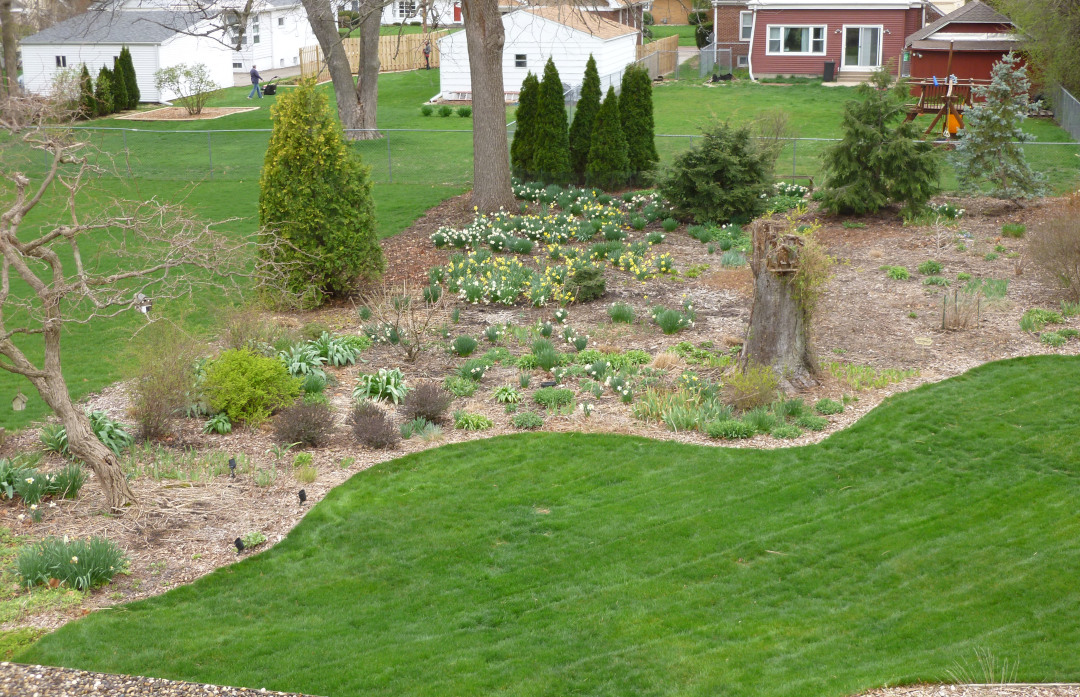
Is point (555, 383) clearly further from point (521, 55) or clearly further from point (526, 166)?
point (521, 55)

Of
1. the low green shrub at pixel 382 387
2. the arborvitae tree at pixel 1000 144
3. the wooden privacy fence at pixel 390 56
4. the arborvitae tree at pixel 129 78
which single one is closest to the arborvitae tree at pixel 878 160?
the arborvitae tree at pixel 1000 144

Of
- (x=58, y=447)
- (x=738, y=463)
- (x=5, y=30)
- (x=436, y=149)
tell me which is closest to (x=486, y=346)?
(x=738, y=463)

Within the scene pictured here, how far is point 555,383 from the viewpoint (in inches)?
437

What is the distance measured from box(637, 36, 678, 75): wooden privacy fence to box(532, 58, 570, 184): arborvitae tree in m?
22.4

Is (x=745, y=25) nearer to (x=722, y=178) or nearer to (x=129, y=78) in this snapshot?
(x=129, y=78)

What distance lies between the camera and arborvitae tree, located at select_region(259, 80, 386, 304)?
1368cm

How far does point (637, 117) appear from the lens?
68.8ft

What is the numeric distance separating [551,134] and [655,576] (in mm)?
14560

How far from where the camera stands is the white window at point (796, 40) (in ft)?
133

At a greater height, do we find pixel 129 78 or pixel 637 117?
pixel 129 78

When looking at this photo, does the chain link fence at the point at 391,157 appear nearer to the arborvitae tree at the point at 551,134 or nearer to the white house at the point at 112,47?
the arborvitae tree at the point at 551,134

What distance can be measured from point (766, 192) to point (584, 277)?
5674 mm

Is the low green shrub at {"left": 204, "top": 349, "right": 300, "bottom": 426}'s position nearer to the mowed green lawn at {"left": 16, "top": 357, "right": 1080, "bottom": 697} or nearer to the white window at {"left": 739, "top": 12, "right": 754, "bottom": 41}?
the mowed green lawn at {"left": 16, "top": 357, "right": 1080, "bottom": 697}

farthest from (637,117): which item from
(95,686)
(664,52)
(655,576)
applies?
(664,52)
